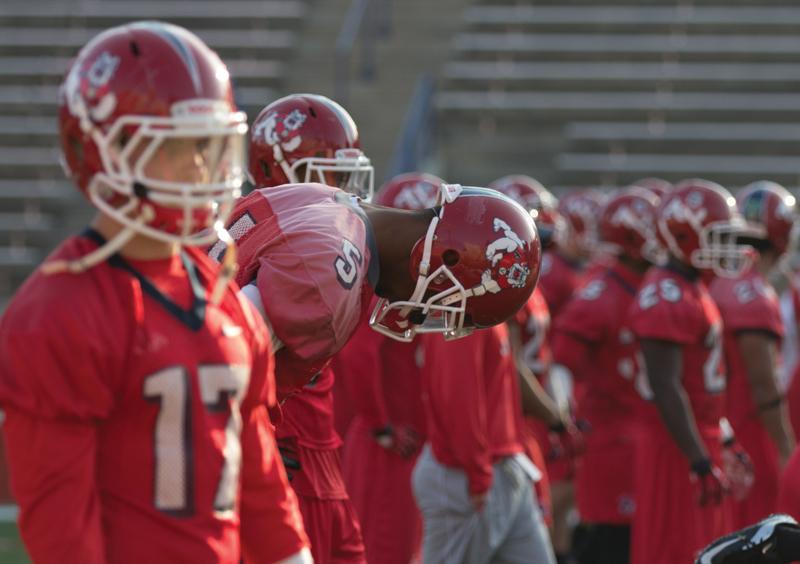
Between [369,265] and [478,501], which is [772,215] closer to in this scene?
[478,501]

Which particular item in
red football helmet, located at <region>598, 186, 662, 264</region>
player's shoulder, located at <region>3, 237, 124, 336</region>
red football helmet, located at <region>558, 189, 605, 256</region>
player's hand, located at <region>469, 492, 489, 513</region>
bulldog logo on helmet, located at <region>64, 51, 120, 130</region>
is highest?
bulldog logo on helmet, located at <region>64, 51, 120, 130</region>

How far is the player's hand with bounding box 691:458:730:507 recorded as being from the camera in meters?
5.71

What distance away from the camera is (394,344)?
251 inches

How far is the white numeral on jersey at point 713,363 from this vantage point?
592 cm

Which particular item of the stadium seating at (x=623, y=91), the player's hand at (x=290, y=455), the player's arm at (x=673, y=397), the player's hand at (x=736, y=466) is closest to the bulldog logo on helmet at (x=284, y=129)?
the player's hand at (x=290, y=455)

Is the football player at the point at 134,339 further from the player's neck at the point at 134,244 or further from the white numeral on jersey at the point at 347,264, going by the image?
the white numeral on jersey at the point at 347,264

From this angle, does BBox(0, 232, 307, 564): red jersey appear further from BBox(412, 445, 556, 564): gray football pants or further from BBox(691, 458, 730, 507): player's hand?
BBox(691, 458, 730, 507): player's hand

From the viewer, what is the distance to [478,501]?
5367 millimetres

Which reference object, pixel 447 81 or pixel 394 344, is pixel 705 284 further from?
pixel 447 81

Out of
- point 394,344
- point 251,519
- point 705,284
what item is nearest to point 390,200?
point 394,344

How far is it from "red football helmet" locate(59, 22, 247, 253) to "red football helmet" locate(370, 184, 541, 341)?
1079 mm

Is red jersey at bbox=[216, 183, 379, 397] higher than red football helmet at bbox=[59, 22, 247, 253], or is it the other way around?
red football helmet at bbox=[59, 22, 247, 253]

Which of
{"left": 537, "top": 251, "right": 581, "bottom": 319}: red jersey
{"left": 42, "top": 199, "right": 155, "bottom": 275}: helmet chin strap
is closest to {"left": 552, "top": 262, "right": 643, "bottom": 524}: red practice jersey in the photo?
{"left": 537, "top": 251, "right": 581, "bottom": 319}: red jersey

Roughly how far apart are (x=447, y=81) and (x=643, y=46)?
6.97 ft
